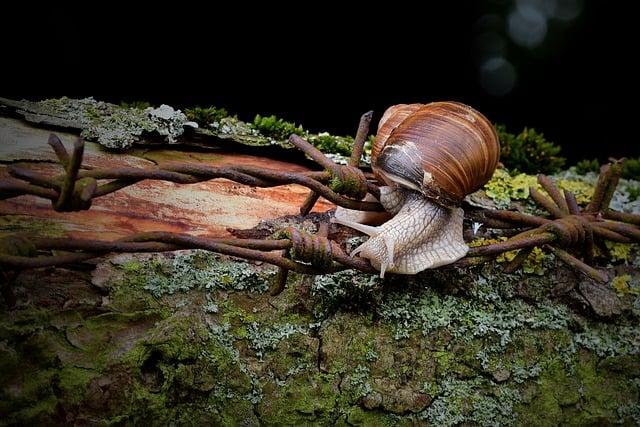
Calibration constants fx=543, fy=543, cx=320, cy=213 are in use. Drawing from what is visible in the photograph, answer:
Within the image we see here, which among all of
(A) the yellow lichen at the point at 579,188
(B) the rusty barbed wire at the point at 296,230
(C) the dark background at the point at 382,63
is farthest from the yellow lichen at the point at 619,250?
(C) the dark background at the point at 382,63

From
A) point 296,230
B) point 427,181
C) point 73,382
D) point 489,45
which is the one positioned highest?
point 489,45

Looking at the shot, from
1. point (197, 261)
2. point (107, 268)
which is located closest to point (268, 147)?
point (197, 261)

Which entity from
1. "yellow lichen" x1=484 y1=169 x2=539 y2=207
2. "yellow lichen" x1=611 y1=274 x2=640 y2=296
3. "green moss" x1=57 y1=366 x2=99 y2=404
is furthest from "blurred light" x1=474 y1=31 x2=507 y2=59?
"green moss" x1=57 y1=366 x2=99 y2=404

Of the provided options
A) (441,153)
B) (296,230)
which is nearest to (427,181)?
(441,153)

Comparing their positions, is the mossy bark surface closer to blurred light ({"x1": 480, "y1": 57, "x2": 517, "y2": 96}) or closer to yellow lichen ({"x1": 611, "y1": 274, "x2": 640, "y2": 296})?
yellow lichen ({"x1": 611, "y1": 274, "x2": 640, "y2": 296})

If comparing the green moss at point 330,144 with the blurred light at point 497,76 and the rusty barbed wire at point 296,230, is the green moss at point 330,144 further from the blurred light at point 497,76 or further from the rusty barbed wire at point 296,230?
the blurred light at point 497,76

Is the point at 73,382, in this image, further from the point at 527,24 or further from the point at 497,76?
the point at 527,24

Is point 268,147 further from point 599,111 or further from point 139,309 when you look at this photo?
point 599,111
